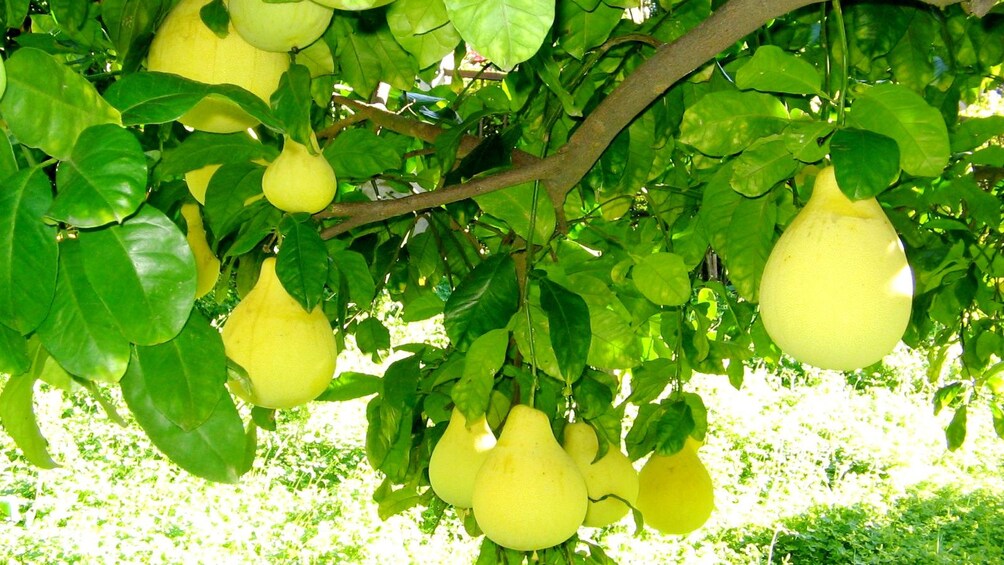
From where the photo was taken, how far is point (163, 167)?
2.77ft

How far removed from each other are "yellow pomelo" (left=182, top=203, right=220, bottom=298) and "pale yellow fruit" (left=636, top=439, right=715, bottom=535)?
668 millimetres

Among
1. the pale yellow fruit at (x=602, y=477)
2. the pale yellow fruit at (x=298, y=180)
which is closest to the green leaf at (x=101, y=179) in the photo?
the pale yellow fruit at (x=298, y=180)

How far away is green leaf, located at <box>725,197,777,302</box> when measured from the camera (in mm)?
839

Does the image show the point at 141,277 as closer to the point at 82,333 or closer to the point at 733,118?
the point at 82,333

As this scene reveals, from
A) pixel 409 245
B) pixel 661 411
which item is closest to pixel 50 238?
pixel 661 411

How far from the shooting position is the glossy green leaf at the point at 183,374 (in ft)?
1.59

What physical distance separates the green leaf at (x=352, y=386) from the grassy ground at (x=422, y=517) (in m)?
1.39

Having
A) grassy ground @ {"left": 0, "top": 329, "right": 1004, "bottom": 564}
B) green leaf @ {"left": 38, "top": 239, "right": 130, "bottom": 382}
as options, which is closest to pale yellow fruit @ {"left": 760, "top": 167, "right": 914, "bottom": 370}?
green leaf @ {"left": 38, "top": 239, "right": 130, "bottom": 382}

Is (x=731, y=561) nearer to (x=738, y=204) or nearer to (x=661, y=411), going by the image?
(x=661, y=411)

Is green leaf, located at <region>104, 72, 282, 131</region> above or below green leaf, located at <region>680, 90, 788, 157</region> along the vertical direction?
below

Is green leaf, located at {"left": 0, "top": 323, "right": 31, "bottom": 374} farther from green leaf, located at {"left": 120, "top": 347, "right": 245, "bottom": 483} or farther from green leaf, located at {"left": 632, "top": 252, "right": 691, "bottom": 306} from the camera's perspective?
green leaf, located at {"left": 632, "top": 252, "right": 691, "bottom": 306}

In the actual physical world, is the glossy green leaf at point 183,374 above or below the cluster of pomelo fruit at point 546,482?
below

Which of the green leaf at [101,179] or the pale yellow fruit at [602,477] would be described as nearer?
the green leaf at [101,179]

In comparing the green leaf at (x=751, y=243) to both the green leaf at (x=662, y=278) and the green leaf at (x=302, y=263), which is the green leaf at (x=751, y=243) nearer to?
the green leaf at (x=662, y=278)
